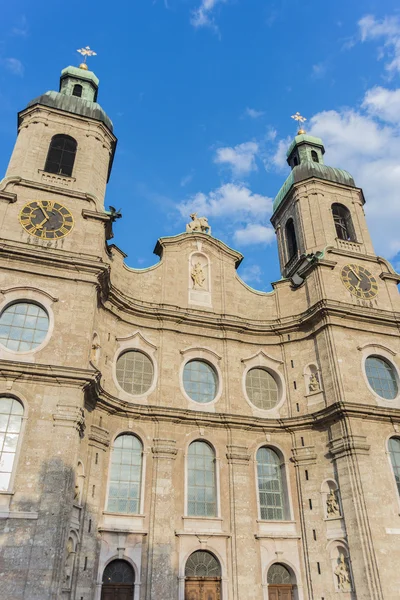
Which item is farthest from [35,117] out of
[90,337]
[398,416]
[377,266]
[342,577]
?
[342,577]

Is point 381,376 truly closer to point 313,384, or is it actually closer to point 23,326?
point 313,384

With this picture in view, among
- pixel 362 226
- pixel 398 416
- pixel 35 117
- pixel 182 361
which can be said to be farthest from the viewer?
pixel 362 226

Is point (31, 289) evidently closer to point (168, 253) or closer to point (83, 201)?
point (83, 201)

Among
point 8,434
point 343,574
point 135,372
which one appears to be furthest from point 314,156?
point 8,434

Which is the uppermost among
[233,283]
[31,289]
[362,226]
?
[362,226]

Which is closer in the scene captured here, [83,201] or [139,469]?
[139,469]

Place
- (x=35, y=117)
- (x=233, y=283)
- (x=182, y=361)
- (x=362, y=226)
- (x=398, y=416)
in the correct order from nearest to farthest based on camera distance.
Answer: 1. (x=398, y=416)
2. (x=182, y=361)
3. (x=35, y=117)
4. (x=233, y=283)
5. (x=362, y=226)

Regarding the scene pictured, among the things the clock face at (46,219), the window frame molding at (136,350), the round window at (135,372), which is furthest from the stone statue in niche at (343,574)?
the clock face at (46,219)

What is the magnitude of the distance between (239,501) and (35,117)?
18.9 meters

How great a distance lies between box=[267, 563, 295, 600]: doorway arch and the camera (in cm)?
1817

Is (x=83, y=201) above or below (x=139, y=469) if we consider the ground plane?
above

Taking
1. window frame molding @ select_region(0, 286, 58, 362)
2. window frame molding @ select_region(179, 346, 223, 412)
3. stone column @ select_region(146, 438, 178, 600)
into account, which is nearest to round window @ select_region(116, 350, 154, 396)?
window frame molding @ select_region(179, 346, 223, 412)

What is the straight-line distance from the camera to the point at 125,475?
18.5 meters

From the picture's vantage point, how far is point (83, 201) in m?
21.1
